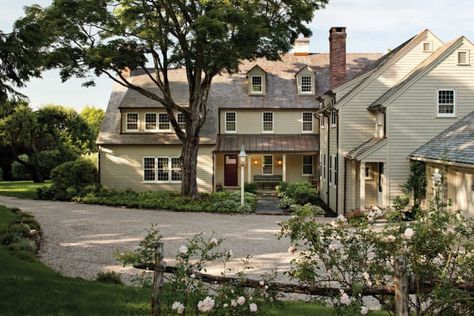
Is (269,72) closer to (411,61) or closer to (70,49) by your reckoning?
(411,61)

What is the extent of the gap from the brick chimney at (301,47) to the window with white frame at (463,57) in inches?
682

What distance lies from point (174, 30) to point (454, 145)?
46.9 ft

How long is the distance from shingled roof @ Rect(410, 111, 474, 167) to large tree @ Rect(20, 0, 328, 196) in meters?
8.69

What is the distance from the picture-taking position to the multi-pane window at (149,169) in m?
31.3

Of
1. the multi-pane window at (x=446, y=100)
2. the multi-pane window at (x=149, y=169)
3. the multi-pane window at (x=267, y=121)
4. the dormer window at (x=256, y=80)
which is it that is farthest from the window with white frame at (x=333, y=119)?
the multi-pane window at (x=149, y=169)

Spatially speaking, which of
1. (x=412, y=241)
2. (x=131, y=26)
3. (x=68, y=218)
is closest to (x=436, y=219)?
(x=412, y=241)

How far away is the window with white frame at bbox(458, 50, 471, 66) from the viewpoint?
72.8 feet

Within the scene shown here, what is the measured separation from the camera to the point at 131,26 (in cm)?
2317

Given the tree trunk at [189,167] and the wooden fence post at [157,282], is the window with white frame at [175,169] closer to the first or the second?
the tree trunk at [189,167]

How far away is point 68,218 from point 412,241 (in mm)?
18222

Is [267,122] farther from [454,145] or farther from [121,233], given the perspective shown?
[121,233]

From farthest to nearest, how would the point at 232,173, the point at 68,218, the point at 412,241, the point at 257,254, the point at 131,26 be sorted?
the point at 232,173 < the point at 131,26 < the point at 68,218 < the point at 257,254 < the point at 412,241

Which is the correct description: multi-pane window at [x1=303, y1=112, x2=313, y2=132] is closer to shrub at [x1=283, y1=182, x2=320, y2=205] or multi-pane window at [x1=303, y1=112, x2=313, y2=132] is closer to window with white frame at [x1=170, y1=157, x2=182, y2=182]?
shrub at [x1=283, y1=182, x2=320, y2=205]

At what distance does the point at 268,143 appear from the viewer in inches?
1305
